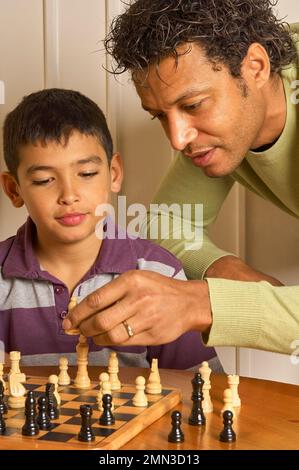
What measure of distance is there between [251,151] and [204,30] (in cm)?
39

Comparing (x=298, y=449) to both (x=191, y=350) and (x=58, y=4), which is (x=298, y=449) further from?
(x=58, y=4)

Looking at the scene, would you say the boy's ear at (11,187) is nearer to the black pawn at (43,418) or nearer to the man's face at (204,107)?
the man's face at (204,107)

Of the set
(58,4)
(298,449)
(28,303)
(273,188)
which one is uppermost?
(58,4)

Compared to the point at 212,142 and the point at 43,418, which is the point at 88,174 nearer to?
the point at 212,142

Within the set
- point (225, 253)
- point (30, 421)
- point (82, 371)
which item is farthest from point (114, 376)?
point (225, 253)

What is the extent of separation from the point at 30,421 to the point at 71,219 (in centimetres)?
78

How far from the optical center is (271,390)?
56.1 inches

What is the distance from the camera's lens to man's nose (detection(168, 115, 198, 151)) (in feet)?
5.64

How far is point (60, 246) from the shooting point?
1919 mm

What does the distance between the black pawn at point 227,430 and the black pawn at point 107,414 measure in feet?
0.54

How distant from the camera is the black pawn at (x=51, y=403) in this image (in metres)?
1.20

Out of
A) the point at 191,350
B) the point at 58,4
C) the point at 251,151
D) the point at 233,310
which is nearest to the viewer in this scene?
the point at 233,310

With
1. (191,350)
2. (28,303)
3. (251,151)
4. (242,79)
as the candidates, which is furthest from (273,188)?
(28,303)

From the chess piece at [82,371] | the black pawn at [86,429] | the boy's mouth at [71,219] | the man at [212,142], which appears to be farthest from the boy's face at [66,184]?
the black pawn at [86,429]
